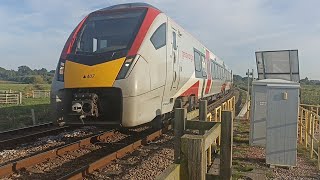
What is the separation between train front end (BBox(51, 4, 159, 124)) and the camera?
7.43m

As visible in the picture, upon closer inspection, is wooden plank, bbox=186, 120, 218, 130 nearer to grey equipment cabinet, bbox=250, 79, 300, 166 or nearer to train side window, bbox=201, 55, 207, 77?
grey equipment cabinet, bbox=250, 79, 300, 166

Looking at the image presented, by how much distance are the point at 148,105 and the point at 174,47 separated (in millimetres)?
2302

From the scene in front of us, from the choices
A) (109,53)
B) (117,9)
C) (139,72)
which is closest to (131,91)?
(139,72)

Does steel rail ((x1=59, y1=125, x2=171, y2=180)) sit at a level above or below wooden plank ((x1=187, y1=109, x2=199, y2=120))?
below

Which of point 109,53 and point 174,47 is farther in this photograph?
point 174,47

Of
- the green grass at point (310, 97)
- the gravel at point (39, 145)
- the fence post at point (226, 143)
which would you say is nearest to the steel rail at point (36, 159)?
the gravel at point (39, 145)

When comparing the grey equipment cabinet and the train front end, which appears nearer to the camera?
the grey equipment cabinet

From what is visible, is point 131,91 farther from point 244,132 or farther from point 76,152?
point 244,132

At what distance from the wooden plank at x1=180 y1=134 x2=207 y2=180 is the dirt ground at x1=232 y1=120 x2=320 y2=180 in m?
3.29

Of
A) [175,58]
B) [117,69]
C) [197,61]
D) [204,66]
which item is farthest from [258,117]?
[204,66]

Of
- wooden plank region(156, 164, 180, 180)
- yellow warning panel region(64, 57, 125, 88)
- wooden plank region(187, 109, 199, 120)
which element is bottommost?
wooden plank region(156, 164, 180, 180)

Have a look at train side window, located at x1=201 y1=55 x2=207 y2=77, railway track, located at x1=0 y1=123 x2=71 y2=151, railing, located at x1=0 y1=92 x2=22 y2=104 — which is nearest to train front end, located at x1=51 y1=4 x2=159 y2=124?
railway track, located at x1=0 y1=123 x2=71 y2=151

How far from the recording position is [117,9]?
8.67 metres

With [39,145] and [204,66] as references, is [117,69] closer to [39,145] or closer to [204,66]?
[39,145]
